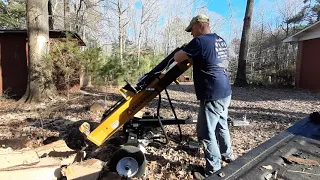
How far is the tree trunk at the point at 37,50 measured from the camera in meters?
9.63

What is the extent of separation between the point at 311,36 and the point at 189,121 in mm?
14478

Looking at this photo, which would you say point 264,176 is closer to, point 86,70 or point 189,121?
point 189,121

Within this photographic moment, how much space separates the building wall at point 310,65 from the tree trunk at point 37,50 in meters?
13.8

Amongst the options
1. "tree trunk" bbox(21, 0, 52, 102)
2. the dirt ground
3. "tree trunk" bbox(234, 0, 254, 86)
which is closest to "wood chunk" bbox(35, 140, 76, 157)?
the dirt ground

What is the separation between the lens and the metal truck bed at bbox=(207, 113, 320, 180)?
142 centimetres

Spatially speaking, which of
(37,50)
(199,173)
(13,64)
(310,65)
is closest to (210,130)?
(199,173)

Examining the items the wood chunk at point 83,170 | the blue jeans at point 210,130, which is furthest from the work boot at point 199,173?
the wood chunk at point 83,170

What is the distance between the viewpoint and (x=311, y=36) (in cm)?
1560

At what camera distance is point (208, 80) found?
3.30 metres

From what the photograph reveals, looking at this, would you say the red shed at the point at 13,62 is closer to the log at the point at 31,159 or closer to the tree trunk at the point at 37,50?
the tree trunk at the point at 37,50

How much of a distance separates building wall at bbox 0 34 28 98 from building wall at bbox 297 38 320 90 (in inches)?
585

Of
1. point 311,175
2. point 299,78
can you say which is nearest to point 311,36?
point 299,78

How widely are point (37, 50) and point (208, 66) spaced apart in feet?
26.8

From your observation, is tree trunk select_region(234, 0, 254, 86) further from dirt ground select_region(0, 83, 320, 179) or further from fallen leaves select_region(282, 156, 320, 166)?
fallen leaves select_region(282, 156, 320, 166)
